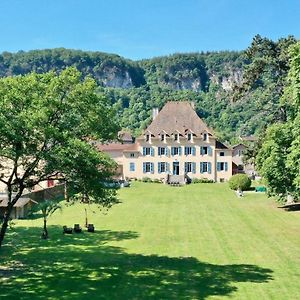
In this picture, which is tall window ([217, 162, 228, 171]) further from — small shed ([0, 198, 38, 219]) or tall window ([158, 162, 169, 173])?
small shed ([0, 198, 38, 219])

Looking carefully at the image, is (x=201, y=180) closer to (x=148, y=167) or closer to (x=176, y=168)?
(x=176, y=168)

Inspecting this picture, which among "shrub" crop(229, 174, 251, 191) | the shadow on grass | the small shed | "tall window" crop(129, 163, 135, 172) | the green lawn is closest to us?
the shadow on grass

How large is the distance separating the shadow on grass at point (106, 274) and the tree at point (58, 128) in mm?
3500

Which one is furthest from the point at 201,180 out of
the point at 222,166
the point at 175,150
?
the point at 175,150

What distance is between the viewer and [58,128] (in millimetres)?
22453

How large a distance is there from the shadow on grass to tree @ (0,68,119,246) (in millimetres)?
3500

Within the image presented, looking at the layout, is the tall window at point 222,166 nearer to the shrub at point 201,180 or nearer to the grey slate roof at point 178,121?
the shrub at point 201,180

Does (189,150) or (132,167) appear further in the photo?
(132,167)

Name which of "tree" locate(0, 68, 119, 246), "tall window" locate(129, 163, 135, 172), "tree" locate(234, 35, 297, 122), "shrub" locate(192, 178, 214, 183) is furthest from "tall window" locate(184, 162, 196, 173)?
"tree" locate(0, 68, 119, 246)

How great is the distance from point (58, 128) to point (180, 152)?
53.9 metres

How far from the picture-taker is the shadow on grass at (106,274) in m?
20.4

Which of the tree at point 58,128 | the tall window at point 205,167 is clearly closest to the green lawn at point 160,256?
the tree at point 58,128

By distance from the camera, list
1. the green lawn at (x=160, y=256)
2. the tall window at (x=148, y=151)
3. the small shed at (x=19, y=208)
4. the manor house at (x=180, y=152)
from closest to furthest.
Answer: the green lawn at (x=160, y=256)
the small shed at (x=19, y=208)
the manor house at (x=180, y=152)
the tall window at (x=148, y=151)

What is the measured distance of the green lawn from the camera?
20.9 meters
